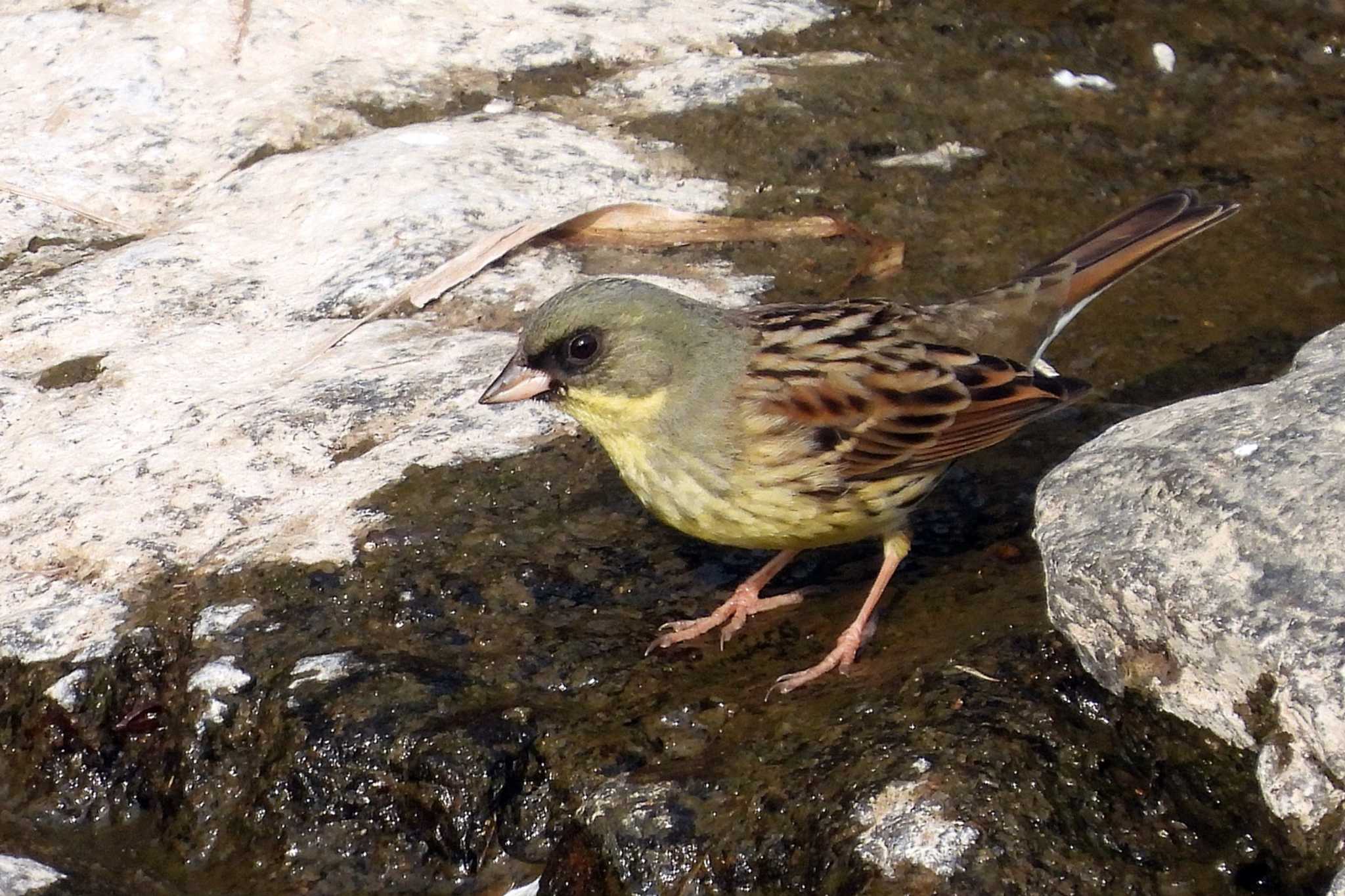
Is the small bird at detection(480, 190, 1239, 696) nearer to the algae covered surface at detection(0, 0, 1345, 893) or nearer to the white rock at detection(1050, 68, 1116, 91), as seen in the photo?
the algae covered surface at detection(0, 0, 1345, 893)

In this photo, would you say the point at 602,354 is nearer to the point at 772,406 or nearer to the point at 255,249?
the point at 772,406

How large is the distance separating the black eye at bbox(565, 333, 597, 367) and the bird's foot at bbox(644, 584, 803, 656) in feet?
2.62

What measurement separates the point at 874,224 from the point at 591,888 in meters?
3.39

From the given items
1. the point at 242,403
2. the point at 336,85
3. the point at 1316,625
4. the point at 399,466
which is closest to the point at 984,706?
the point at 1316,625

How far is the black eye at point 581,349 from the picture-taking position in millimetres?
4770

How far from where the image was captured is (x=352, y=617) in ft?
14.9

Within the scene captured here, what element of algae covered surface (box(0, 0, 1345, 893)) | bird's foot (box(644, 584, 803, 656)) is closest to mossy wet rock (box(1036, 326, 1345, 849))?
algae covered surface (box(0, 0, 1345, 893))

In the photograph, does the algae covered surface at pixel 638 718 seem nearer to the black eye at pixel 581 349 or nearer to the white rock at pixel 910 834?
the white rock at pixel 910 834

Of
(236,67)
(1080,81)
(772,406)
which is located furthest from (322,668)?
(1080,81)

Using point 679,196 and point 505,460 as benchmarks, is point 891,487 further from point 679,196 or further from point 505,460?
point 679,196

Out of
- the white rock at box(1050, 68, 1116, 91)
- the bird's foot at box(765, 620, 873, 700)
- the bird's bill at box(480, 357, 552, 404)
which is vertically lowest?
the bird's foot at box(765, 620, 873, 700)

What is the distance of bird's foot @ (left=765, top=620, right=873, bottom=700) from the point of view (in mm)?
4324

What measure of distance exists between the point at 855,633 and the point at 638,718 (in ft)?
2.20

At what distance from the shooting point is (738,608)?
4.75 metres
